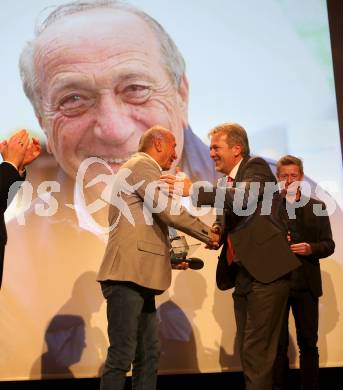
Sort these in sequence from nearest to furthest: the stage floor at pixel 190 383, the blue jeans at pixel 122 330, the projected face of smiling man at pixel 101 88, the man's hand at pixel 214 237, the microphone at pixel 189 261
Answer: the blue jeans at pixel 122 330, the man's hand at pixel 214 237, the microphone at pixel 189 261, the stage floor at pixel 190 383, the projected face of smiling man at pixel 101 88

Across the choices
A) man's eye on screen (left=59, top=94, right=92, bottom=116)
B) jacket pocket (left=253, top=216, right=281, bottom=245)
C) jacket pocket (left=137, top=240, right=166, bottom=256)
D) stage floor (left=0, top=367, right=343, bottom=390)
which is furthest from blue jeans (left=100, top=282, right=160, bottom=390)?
man's eye on screen (left=59, top=94, right=92, bottom=116)

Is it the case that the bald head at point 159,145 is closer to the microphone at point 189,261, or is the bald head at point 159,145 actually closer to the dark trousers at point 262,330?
the microphone at point 189,261

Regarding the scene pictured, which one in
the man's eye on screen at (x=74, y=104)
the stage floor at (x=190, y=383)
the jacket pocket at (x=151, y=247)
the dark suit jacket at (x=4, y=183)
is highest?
the man's eye on screen at (x=74, y=104)

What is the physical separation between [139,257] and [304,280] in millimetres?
1091

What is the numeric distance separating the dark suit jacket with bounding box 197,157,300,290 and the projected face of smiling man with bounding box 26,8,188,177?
1318 millimetres

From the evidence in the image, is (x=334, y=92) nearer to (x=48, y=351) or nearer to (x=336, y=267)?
(x=336, y=267)

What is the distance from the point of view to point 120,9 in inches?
142

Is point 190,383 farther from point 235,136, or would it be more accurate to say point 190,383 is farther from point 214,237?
point 235,136

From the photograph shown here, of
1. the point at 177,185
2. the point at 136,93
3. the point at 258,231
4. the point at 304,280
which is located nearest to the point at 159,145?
the point at 177,185

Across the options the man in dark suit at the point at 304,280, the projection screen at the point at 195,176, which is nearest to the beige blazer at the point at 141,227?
the man in dark suit at the point at 304,280

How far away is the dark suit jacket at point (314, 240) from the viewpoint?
9.16 feet

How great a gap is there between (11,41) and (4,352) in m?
2.14

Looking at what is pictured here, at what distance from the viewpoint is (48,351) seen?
3318 mm

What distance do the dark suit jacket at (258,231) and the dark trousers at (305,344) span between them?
624 millimetres
